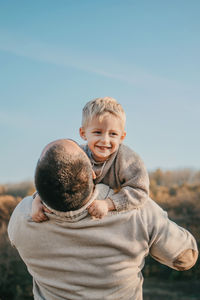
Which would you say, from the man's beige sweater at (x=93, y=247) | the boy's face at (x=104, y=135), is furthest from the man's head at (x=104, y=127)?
the man's beige sweater at (x=93, y=247)

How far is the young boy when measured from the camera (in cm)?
208

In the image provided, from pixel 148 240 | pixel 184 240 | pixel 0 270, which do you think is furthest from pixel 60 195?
pixel 0 270

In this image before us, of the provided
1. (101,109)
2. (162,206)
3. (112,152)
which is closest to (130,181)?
(112,152)

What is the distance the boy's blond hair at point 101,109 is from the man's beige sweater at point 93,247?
41cm

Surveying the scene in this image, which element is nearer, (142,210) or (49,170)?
(49,170)

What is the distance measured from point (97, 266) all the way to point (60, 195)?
21.0 inches

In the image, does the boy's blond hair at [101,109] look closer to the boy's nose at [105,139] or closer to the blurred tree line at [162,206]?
the boy's nose at [105,139]

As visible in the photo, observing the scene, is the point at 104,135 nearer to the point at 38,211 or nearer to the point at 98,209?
the point at 98,209

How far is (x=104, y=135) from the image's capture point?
6.98 feet

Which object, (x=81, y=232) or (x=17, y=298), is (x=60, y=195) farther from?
(x=17, y=298)

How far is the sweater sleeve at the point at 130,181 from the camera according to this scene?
6.48 feet

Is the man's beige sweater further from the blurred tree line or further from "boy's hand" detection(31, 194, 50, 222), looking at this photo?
the blurred tree line

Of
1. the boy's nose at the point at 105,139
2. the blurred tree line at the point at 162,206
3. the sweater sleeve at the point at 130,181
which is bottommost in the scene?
the blurred tree line at the point at 162,206

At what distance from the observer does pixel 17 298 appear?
1786cm
